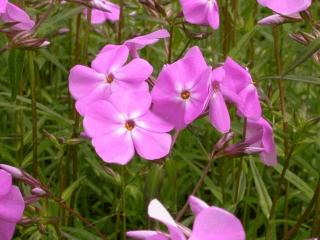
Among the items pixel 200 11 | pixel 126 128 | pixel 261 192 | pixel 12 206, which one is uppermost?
pixel 200 11

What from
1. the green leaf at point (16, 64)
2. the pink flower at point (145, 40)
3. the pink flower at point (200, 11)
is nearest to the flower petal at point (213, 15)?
the pink flower at point (200, 11)

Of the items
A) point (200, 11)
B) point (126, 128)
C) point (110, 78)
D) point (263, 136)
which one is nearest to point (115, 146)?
point (126, 128)

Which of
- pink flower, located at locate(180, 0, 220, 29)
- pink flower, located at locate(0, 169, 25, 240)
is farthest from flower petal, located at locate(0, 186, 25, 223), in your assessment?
pink flower, located at locate(180, 0, 220, 29)

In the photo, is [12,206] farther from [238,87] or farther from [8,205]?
[238,87]

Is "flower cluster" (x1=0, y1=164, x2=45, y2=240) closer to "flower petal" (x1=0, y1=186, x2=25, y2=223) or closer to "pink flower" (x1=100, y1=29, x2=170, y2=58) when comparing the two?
"flower petal" (x1=0, y1=186, x2=25, y2=223)

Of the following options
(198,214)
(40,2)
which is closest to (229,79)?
(198,214)

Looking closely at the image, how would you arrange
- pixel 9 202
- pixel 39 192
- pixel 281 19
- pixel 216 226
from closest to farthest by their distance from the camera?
pixel 216 226, pixel 9 202, pixel 39 192, pixel 281 19
